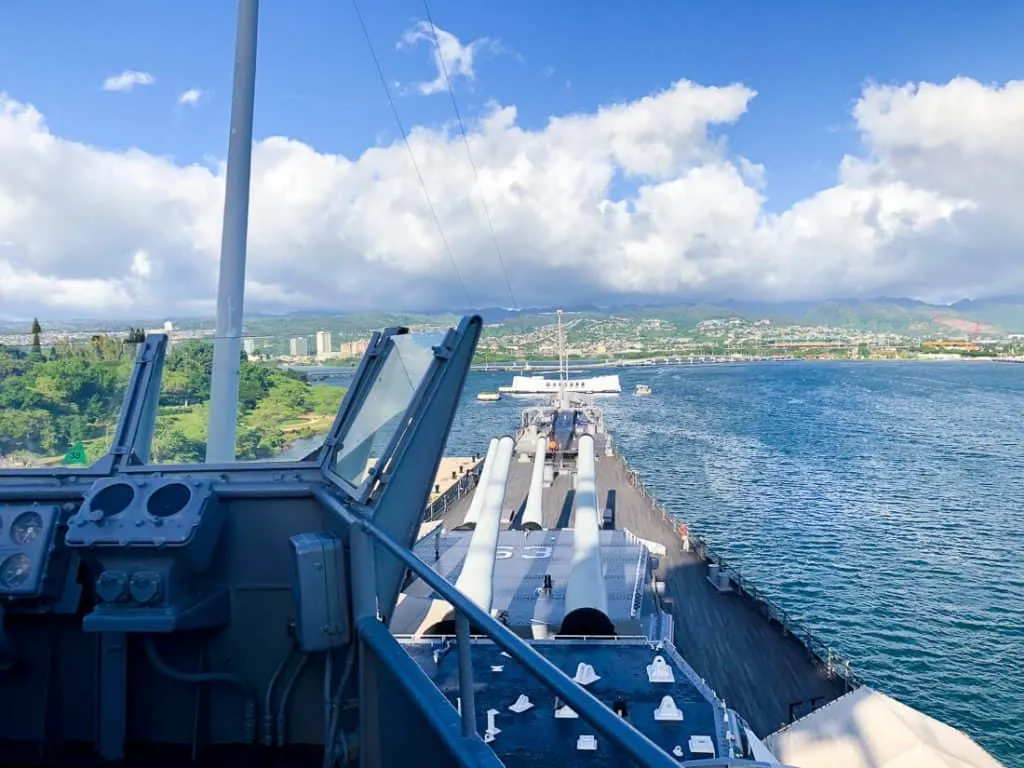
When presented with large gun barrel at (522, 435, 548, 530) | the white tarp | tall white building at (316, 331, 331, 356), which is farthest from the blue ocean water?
tall white building at (316, 331, 331, 356)

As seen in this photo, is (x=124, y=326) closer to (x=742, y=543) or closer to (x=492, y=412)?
(x=742, y=543)

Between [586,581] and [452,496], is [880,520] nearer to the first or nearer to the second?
[452,496]

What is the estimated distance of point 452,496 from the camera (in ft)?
94.9

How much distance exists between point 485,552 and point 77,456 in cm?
1197

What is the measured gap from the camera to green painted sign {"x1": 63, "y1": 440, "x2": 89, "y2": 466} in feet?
14.3

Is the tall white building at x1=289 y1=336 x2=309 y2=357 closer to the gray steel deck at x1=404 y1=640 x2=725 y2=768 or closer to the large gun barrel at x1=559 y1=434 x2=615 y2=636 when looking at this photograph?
the gray steel deck at x1=404 y1=640 x2=725 y2=768

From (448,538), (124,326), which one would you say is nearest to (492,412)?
(448,538)

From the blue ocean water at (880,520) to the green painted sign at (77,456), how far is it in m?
16.3

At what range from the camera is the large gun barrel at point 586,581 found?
1245 cm

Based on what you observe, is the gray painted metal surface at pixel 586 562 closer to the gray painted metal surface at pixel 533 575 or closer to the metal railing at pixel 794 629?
the gray painted metal surface at pixel 533 575

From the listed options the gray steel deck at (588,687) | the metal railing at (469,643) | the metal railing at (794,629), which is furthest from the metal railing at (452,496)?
the metal railing at (469,643)

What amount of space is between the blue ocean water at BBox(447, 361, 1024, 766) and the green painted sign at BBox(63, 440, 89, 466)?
1628cm

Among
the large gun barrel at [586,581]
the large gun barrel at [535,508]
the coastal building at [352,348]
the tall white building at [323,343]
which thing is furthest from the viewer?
the large gun barrel at [535,508]

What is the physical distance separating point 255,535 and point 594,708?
9.31 feet
